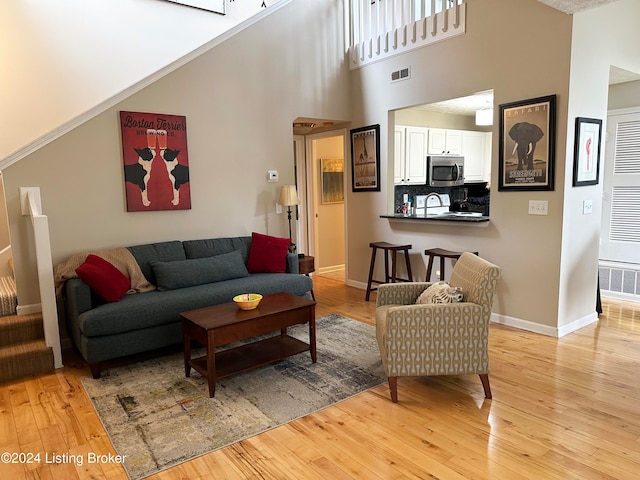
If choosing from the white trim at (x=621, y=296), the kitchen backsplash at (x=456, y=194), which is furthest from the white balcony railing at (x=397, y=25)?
the white trim at (x=621, y=296)

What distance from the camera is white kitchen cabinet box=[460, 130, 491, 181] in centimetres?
695

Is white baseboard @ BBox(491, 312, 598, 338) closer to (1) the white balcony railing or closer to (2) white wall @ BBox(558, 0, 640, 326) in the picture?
(2) white wall @ BBox(558, 0, 640, 326)

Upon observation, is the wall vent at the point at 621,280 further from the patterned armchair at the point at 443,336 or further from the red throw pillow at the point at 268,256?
the red throw pillow at the point at 268,256

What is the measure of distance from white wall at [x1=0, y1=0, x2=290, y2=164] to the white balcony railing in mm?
1116

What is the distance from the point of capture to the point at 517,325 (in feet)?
13.6

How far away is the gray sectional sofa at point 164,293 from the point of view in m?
3.25

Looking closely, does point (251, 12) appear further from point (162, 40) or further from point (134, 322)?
point (134, 322)

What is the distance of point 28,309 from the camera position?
374 centimetres

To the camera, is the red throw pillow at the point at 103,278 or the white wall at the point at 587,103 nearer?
the red throw pillow at the point at 103,278

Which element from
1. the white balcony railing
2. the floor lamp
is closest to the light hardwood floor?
the floor lamp

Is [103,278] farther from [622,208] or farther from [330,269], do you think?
[622,208]

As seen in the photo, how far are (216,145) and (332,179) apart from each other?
2478 mm

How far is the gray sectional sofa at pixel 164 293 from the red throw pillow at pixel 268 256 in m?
0.08

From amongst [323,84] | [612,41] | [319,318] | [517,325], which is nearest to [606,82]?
[612,41]
